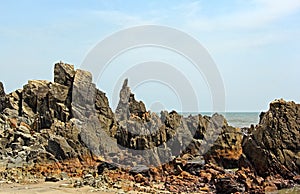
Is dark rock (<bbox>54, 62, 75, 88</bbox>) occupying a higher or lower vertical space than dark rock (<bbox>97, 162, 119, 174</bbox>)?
higher

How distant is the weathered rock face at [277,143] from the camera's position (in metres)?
21.6

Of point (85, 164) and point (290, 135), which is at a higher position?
point (290, 135)

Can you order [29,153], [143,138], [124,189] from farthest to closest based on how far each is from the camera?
1. [143,138]
2. [29,153]
3. [124,189]

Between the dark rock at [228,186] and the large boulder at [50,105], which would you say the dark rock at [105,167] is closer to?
the dark rock at [228,186]

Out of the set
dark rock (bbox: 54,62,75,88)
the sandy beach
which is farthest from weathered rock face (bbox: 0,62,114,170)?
the sandy beach

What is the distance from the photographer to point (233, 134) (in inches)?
1123

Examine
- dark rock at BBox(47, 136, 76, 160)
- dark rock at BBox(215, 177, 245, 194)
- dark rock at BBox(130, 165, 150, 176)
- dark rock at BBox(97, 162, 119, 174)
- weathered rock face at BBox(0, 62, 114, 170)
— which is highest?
weathered rock face at BBox(0, 62, 114, 170)

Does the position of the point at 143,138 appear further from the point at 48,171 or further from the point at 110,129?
the point at 48,171

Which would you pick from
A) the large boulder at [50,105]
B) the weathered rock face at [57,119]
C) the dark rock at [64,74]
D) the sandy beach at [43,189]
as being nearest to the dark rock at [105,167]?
the weathered rock face at [57,119]

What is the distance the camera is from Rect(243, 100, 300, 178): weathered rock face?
2162cm

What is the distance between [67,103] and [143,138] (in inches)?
366

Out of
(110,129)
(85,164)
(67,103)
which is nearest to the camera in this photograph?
(85,164)

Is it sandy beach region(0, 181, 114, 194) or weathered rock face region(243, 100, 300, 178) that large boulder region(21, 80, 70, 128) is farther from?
weathered rock face region(243, 100, 300, 178)

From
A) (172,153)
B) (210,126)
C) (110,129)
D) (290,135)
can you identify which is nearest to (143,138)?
(172,153)
